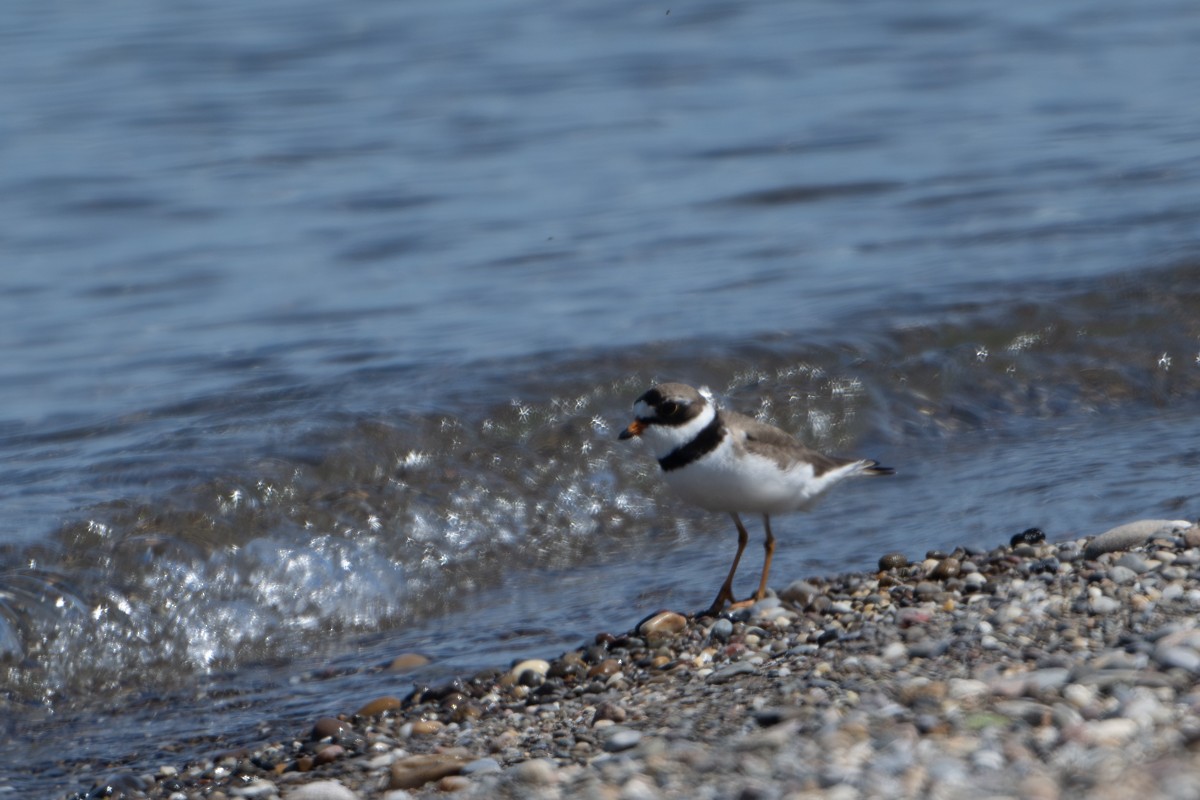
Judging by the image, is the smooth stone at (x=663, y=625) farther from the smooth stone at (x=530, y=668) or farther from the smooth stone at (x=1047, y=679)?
the smooth stone at (x=1047, y=679)

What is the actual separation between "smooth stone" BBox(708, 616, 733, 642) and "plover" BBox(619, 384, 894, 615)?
0.90 ft

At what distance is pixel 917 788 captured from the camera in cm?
314

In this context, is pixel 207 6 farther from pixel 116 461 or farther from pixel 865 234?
pixel 116 461

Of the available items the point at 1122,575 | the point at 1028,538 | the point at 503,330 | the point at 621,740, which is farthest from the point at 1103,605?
the point at 503,330

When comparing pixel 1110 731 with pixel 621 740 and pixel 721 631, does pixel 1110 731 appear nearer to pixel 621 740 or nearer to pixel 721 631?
pixel 621 740

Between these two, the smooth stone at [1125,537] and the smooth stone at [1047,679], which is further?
the smooth stone at [1125,537]

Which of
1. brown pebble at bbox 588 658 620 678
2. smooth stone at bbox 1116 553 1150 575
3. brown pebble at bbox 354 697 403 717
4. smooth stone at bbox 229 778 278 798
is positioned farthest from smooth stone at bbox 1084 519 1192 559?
smooth stone at bbox 229 778 278 798

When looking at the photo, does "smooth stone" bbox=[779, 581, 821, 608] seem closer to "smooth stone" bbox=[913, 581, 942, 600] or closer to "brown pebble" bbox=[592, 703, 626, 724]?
"smooth stone" bbox=[913, 581, 942, 600]

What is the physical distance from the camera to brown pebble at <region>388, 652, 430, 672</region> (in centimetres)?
536

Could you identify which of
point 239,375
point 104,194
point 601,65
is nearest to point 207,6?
point 601,65

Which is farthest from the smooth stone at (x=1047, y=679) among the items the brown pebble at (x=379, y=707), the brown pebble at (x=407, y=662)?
the brown pebble at (x=407, y=662)

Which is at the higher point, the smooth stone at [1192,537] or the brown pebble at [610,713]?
the smooth stone at [1192,537]

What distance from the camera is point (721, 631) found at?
4.89 meters

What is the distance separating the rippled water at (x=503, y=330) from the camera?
593cm
